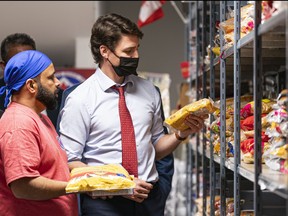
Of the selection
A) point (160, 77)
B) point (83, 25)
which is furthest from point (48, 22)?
point (160, 77)

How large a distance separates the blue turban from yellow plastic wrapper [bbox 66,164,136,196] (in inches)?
18.9

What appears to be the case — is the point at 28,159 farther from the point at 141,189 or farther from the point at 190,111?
the point at 190,111

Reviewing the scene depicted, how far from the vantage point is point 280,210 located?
9.45 ft

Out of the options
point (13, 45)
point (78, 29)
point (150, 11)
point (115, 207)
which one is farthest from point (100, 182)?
point (78, 29)

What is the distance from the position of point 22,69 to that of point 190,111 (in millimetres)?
818

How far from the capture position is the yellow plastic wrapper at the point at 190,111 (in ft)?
9.03

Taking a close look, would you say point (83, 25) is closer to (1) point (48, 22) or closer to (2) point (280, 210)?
(1) point (48, 22)

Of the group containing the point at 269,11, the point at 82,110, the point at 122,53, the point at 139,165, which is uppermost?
the point at 269,11

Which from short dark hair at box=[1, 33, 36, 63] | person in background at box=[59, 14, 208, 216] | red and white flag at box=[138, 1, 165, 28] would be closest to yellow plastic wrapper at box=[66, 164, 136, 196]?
person in background at box=[59, 14, 208, 216]

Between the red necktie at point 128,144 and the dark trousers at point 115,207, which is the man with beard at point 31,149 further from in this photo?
the red necktie at point 128,144

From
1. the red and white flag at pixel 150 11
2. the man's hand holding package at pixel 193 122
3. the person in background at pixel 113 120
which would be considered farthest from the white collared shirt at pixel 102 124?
the red and white flag at pixel 150 11

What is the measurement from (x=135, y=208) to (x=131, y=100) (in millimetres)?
552

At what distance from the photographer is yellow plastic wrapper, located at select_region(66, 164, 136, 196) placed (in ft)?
8.03

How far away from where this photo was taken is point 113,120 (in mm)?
2912
